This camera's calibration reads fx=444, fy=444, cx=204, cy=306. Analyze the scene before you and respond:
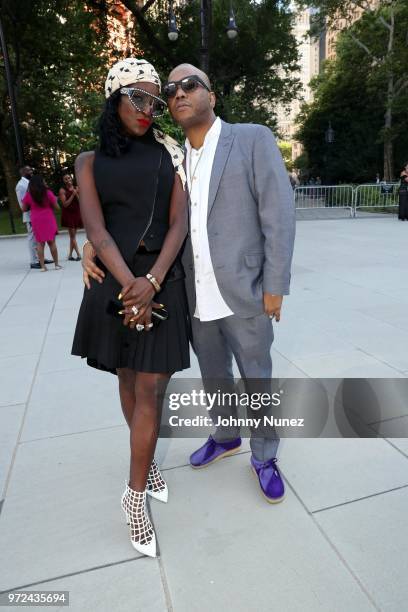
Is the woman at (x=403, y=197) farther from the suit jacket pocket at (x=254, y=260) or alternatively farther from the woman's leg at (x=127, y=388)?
the woman's leg at (x=127, y=388)

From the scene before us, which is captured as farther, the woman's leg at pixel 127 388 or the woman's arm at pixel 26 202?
the woman's arm at pixel 26 202

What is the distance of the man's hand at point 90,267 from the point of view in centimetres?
191

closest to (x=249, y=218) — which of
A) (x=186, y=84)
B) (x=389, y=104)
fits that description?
(x=186, y=84)

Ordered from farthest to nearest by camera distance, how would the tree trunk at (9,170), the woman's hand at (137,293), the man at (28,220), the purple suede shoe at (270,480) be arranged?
the tree trunk at (9,170)
the man at (28,220)
the purple suede shoe at (270,480)
the woman's hand at (137,293)

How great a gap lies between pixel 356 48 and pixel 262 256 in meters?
29.3

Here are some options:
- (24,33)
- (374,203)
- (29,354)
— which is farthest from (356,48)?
(29,354)

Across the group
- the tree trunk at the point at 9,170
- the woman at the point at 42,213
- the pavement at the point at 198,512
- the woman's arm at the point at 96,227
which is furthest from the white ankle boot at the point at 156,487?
the tree trunk at the point at 9,170

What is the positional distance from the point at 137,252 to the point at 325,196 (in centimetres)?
1746

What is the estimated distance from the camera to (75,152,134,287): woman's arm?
1.78 meters

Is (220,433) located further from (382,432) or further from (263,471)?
(382,432)

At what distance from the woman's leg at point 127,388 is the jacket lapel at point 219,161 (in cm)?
84

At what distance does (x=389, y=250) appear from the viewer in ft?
29.9

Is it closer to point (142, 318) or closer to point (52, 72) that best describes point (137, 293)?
point (142, 318)

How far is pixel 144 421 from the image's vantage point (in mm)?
1968
